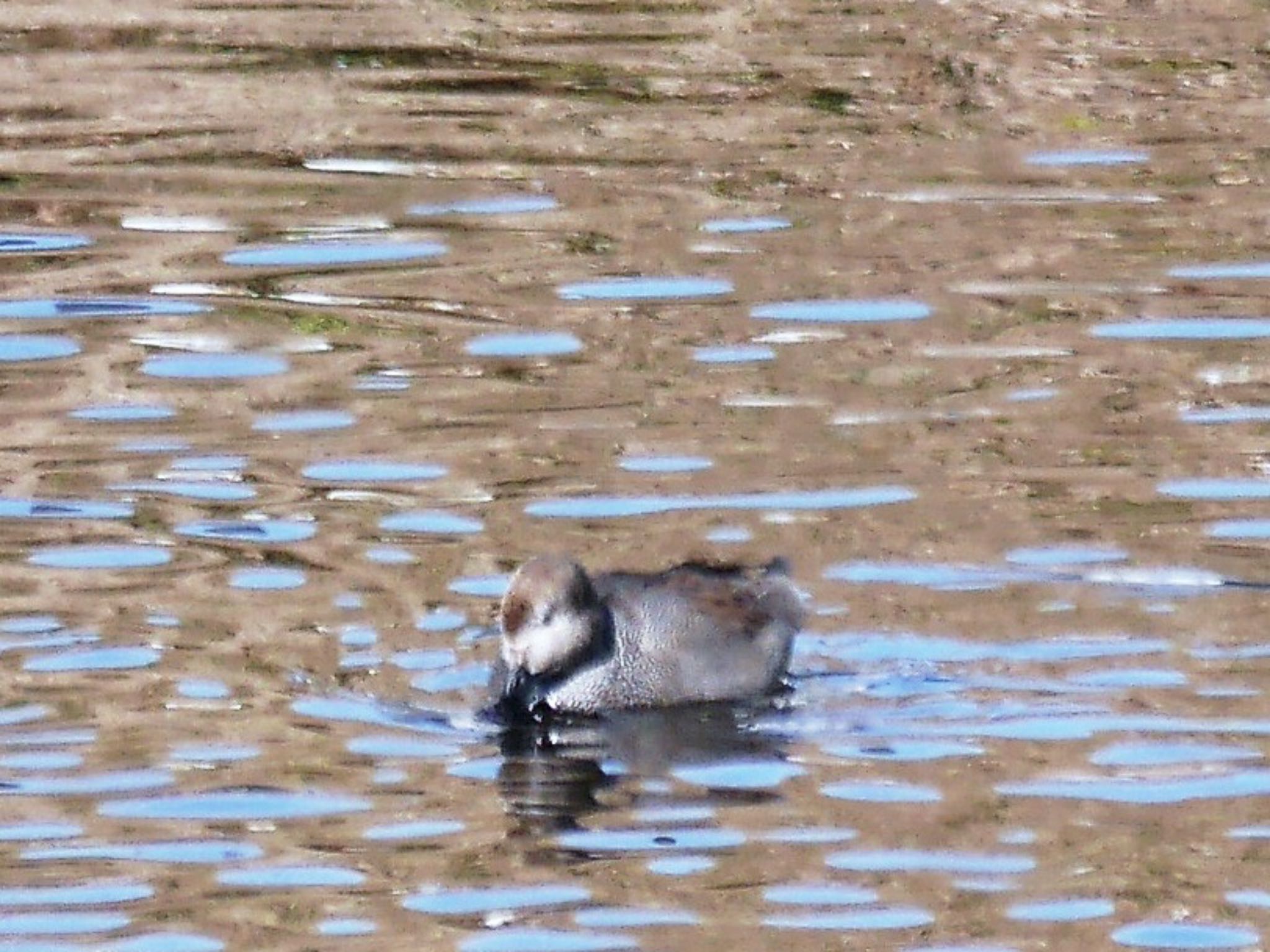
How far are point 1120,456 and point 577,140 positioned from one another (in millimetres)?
5827

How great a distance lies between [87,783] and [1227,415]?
486 cm

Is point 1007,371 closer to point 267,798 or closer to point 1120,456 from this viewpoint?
point 1120,456

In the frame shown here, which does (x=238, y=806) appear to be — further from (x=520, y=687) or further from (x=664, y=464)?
(x=664, y=464)

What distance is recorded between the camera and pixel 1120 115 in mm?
17094

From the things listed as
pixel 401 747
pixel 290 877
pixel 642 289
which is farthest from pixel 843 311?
pixel 290 877

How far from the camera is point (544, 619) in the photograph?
9930mm

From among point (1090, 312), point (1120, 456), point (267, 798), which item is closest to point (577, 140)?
point (1090, 312)

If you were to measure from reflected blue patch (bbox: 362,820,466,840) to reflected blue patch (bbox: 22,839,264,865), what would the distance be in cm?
32

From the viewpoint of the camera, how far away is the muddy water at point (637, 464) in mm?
8586

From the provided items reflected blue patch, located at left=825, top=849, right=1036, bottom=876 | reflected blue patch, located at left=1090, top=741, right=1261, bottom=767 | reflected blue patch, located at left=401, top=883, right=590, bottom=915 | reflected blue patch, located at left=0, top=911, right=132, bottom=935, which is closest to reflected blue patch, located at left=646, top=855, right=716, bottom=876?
reflected blue patch, located at left=401, top=883, right=590, bottom=915

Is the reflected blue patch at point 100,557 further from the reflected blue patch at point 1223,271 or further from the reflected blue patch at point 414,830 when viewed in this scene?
the reflected blue patch at point 1223,271

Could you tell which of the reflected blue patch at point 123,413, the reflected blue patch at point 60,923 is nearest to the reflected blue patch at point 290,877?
the reflected blue patch at point 60,923

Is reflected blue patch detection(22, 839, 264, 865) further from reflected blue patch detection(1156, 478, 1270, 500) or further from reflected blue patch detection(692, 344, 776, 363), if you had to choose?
reflected blue patch detection(692, 344, 776, 363)

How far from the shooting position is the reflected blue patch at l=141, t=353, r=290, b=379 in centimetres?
1291
